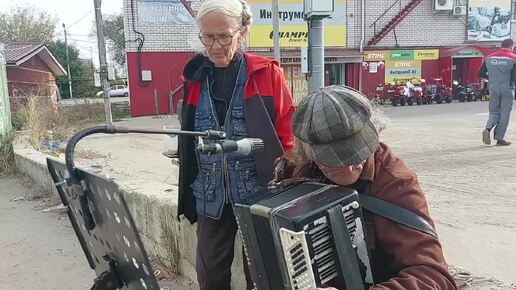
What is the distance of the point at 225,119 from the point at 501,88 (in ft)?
24.9

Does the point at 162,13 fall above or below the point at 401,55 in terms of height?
above

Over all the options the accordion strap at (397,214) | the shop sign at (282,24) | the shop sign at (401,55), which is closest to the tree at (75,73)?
the shop sign at (282,24)

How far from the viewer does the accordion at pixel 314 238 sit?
136 centimetres

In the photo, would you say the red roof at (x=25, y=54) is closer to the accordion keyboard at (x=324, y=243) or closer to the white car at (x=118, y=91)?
the white car at (x=118, y=91)

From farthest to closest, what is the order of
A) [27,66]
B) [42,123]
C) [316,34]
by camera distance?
[27,66] < [42,123] < [316,34]

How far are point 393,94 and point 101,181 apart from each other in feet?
68.3

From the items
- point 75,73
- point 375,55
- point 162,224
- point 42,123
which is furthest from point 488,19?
point 75,73

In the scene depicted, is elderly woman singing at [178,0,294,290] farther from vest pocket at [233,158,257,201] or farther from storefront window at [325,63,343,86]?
storefront window at [325,63,343,86]

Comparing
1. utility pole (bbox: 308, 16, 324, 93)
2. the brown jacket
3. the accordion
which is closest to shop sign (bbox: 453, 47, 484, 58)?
utility pole (bbox: 308, 16, 324, 93)

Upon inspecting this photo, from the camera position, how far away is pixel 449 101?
22172 mm

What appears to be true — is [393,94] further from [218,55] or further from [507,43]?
[218,55]

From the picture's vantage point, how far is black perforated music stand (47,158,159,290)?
4.93 feet

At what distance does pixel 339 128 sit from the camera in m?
1.50

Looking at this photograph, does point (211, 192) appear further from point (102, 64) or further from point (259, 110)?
point (102, 64)
